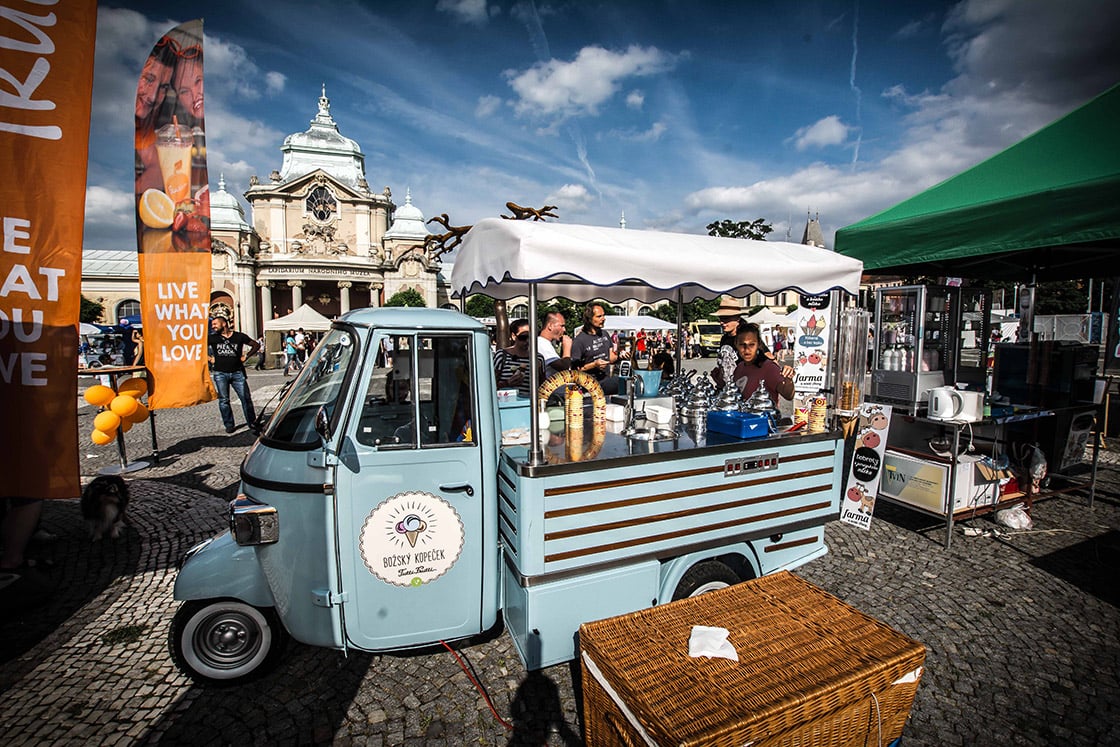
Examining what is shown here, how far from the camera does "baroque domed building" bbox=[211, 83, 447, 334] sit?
4962 cm

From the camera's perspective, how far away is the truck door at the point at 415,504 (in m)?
2.74

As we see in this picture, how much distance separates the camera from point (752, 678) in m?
2.14

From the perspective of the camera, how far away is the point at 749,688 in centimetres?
208

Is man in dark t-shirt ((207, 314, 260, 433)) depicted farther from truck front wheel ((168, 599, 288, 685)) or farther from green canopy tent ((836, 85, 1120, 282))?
green canopy tent ((836, 85, 1120, 282))

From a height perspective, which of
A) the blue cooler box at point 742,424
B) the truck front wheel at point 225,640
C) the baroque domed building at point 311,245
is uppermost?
the baroque domed building at point 311,245

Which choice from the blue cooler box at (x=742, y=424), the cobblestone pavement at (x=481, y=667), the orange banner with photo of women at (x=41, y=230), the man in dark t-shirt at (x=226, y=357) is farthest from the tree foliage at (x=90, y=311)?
the blue cooler box at (x=742, y=424)

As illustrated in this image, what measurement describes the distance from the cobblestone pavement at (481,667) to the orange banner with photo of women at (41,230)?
1.20 meters

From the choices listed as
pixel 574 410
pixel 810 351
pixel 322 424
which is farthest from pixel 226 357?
pixel 810 351

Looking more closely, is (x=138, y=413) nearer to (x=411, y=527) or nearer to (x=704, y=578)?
(x=411, y=527)

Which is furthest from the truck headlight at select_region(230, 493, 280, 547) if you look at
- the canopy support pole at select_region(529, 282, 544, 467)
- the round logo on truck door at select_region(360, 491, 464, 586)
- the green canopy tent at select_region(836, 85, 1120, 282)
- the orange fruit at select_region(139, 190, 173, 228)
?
the green canopy tent at select_region(836, 85, 1120, 282)

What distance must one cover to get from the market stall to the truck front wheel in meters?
5.61

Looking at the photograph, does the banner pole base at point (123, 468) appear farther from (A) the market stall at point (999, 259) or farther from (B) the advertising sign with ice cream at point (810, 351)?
(B) the advertising sign with ice cream at point (810, 351)

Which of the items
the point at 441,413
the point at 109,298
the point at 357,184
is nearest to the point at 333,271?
the point at 357,184

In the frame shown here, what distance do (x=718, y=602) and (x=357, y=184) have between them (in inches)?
2555
